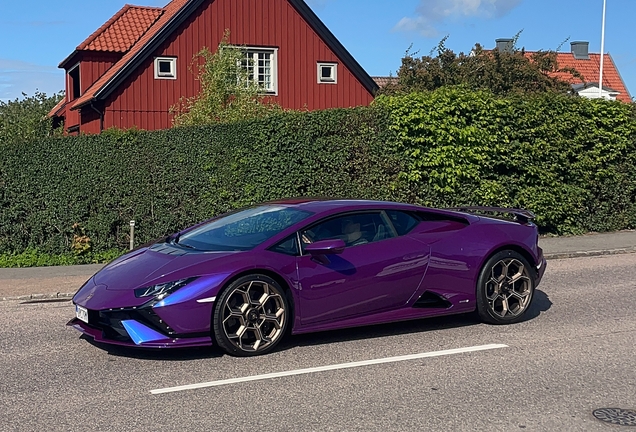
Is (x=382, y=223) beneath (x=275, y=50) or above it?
beneath

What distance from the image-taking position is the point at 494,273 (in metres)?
7.27

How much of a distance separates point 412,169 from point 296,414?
9198mm

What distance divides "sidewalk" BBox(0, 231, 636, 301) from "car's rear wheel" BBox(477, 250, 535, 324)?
5.58m

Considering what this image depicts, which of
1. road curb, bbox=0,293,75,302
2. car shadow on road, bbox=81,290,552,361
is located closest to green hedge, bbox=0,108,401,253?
road curb, bbox=0,293,75,302

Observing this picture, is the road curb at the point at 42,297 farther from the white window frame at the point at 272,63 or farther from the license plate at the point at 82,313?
the white window frame at the point at 272,63

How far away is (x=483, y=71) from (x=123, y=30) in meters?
12.9

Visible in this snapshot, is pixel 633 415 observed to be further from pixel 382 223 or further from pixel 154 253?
pixel 154 253

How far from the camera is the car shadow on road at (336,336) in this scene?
6.23 m

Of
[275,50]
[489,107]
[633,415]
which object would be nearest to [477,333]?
[633,415]

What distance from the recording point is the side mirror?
6242 millimetres

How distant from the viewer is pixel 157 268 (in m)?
6.11

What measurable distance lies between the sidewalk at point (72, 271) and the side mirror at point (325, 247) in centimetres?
480

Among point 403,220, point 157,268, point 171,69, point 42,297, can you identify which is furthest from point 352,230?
point 171,69

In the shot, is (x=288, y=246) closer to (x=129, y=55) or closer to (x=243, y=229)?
(x=243, y=229)
